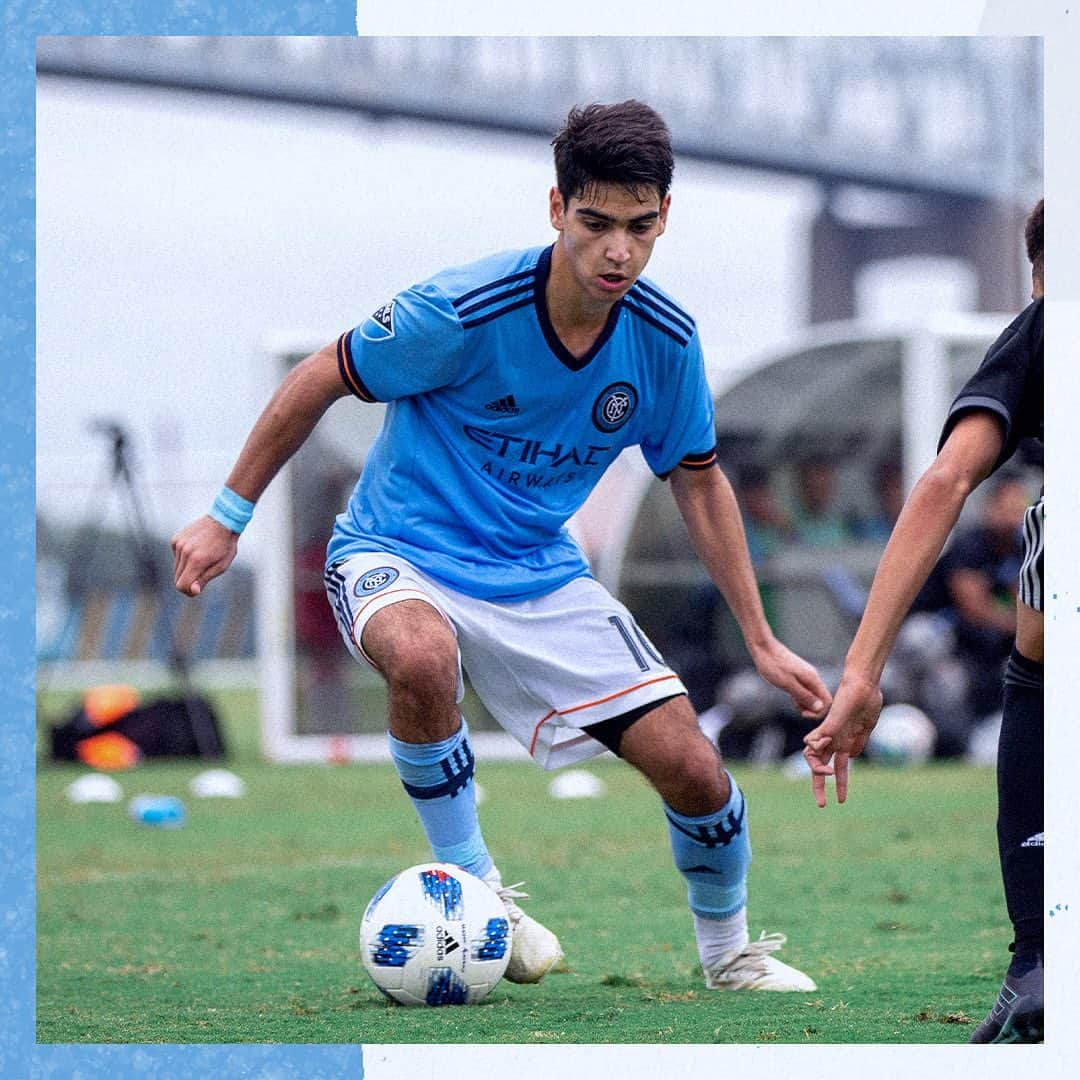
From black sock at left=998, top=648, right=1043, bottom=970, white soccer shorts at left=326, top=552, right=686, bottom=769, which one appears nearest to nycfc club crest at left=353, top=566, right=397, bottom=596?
white soccer shorts at left=326, top=552, right=686, bottom=769

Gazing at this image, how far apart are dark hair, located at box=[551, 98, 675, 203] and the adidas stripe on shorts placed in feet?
3.39

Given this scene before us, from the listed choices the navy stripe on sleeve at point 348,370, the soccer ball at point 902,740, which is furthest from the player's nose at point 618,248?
the soccer ball at point 902,740

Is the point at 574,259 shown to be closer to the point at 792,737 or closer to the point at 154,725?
the point at 792,737

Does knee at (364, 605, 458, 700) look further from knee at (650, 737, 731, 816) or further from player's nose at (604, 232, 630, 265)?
player's nose at (604, 232, 630, 265)

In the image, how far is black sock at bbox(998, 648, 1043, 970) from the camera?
342 centimetres

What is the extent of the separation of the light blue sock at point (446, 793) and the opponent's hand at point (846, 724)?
1.11 metres

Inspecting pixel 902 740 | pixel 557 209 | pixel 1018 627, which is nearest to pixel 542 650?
pixel 557 209

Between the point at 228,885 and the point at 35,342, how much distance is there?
11.2 feet

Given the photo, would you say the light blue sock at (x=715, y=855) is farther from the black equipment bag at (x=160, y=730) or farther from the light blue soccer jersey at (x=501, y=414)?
the black equipment bag at (x=160, y=730)

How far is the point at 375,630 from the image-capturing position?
3.93 meters

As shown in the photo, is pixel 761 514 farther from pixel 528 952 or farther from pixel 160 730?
pixel 528 952

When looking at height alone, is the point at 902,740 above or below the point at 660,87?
below

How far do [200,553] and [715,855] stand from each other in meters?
1.33

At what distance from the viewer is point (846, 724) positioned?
3.10 m
